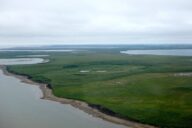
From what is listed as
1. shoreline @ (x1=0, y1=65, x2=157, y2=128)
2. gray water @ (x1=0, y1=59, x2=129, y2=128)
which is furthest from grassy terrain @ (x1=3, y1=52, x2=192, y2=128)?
gray water @ (x1=0, y1=59, x2=129, y2=128)

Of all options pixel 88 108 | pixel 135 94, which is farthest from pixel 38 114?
pixel 135 94

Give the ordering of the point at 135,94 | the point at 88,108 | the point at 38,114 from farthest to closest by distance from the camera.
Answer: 1. the point at 135,94
2. the point at 88,108
3. the point at 38,114

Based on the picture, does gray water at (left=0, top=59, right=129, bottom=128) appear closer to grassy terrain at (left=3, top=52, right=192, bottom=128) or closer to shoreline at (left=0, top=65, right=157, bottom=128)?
shoreline at (left=0, top=65, right=157, bottom=128)

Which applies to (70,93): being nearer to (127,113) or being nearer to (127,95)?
(127,95)

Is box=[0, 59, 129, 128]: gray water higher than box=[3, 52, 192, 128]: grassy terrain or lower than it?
lower

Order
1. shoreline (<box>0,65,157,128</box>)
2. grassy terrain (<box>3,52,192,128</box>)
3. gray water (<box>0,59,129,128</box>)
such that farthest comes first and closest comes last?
grassy terrain (<box>3,52,192,128</box>), shoreline (<box>0,65,157,128</box>), gray water (<box>0,59,129,128</box>)

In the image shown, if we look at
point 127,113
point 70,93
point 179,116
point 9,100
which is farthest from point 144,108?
point 9,100

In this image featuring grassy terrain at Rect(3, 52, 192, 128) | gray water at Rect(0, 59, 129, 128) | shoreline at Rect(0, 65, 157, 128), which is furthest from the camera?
grassy terrain at Rect(3, 52, 192, 128)

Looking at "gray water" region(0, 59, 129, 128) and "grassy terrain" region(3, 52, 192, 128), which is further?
"grassy terrain" region(3, 52, 192, 128)

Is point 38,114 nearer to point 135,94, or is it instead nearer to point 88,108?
point 88,108
